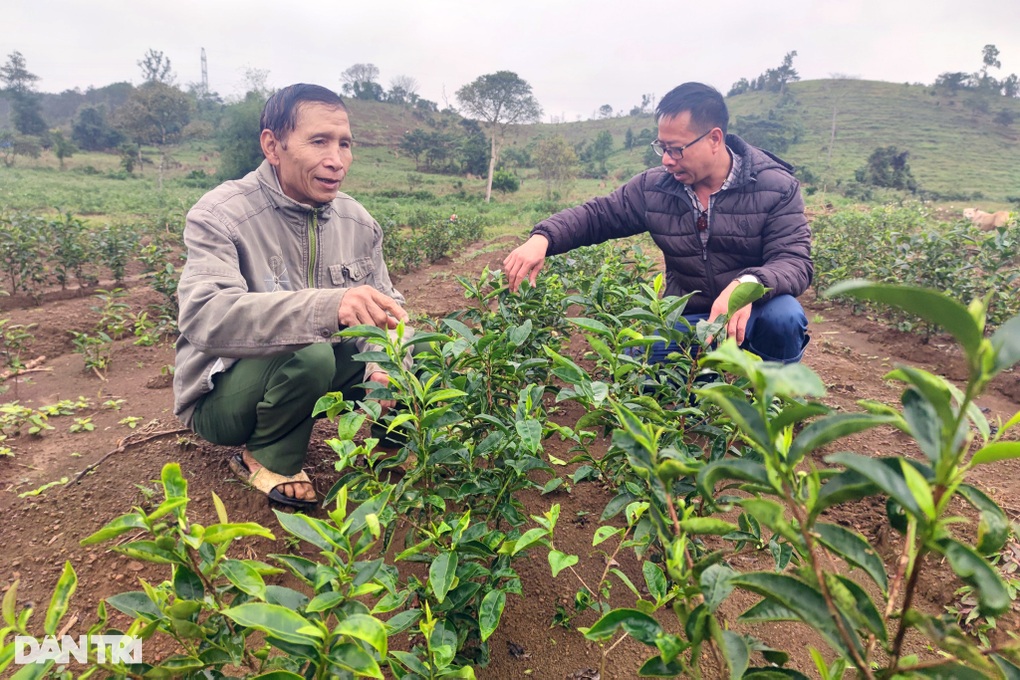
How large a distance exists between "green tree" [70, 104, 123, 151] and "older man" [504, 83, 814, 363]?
5020cm

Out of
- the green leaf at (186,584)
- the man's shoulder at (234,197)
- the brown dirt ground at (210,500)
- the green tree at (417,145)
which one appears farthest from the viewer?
the green tree at (417,145)

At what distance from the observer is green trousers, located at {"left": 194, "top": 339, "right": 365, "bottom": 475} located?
206cm

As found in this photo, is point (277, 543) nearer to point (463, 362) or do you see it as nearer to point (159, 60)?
point (463, 362)

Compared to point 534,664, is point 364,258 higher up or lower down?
higher up

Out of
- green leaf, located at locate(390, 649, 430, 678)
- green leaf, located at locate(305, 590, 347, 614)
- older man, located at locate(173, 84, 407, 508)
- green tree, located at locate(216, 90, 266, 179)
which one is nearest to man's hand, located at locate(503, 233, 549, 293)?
older man, located at locate(173, 84, 407, 508)

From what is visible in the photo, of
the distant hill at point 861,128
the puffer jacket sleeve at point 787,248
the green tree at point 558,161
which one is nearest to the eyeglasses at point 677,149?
the puffer jacket sleeve at point 787,248

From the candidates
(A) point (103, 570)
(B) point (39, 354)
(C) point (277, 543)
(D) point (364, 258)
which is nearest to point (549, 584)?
(C) point (277, 543)

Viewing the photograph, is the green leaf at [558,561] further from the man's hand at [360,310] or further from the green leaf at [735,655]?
the man's hand at [360,310]

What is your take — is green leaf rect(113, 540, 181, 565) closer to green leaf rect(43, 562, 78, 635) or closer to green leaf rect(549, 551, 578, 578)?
green leaf rect(43, 562, 78, 635)

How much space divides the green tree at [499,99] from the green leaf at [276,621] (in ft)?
141

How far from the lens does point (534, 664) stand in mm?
1501

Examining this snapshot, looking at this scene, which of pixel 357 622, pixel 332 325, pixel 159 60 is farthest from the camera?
pixel 159 60

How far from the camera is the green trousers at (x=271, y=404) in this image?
206cm

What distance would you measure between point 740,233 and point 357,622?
271 centimetres
